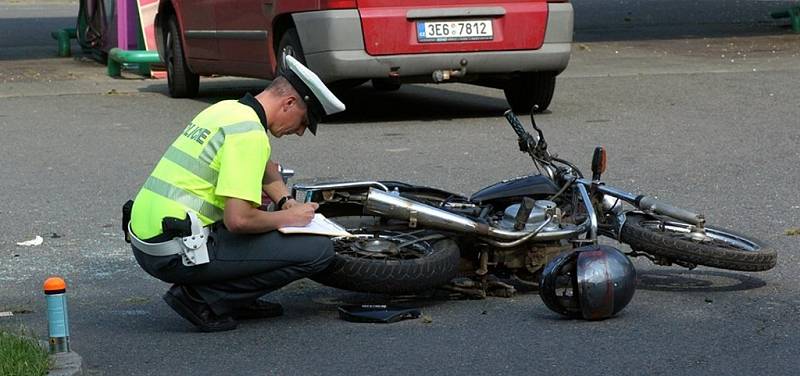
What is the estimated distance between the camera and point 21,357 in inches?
194

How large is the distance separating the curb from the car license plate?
6627 millimetres

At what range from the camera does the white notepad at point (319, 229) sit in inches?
224

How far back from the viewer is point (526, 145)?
6520 mm

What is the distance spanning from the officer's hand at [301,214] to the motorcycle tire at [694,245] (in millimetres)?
1408

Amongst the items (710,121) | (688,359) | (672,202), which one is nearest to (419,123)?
(710,121)

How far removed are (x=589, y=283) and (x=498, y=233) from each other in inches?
20.4

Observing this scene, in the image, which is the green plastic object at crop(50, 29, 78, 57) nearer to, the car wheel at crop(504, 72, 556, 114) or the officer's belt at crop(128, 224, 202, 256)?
the car wheel at crop(504, 72, 556, 114)

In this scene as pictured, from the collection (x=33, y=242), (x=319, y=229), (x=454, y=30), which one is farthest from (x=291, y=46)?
(x=319, y=229)

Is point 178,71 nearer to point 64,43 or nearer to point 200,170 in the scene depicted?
point 64,43

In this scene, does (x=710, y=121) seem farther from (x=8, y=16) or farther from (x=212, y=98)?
(x=8, y=16)

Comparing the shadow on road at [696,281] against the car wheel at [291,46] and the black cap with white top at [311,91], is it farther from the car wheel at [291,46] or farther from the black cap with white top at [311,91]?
the car wheel at [291,46]

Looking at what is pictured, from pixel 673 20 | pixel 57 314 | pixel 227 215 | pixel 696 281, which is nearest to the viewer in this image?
pixel 57 314

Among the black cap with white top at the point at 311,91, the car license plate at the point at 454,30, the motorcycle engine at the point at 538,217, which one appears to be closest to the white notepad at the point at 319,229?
the black cap with white top at the point at 311,91

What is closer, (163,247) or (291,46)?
(163,247)
